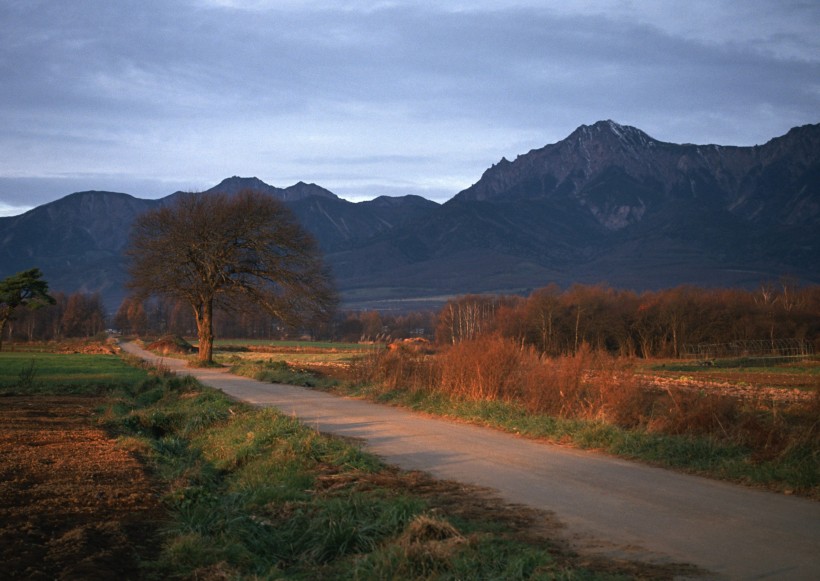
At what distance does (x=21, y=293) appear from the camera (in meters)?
71.8

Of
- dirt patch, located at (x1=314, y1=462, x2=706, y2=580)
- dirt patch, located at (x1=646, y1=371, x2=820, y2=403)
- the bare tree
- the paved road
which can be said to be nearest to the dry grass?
the paved road

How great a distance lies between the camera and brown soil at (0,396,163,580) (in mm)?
7250

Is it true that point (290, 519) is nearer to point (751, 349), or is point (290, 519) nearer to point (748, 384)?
point (748, 384)

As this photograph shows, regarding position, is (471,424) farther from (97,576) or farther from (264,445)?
(97,576)

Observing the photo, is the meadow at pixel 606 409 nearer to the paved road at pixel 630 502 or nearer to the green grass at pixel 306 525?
the paved road at pixel 630 502

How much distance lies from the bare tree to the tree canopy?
3285cm

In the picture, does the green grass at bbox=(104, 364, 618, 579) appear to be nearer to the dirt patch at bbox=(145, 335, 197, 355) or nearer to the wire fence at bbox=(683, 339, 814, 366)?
the wire fence at bbox=(683, 339, 814, 366)

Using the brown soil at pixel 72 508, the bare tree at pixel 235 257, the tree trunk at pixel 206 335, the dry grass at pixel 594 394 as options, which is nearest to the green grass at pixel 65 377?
the tree trunk at pixel 206 335

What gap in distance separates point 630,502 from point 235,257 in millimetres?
35807

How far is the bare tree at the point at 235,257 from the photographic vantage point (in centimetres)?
4200

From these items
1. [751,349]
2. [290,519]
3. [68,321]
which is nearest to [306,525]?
[290,519]

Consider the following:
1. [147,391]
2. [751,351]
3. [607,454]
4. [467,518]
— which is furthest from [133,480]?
[751,351]

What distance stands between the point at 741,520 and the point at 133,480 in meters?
8.42

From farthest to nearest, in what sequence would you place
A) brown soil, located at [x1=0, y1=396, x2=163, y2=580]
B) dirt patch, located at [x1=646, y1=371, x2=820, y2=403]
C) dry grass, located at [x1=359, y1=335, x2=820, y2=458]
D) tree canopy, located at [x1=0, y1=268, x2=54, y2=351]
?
tree canopy, located at [x1=0, y1=268, x2=54, y2=351]
dirt patch, located at [x1=646, y1=371, x2=820, y2=403]
dry grass, located at [x1=359, y1=335, x2=820, y2=458]
brown soil, located at [x1=0, y1=396, x2=163, y2=580]
